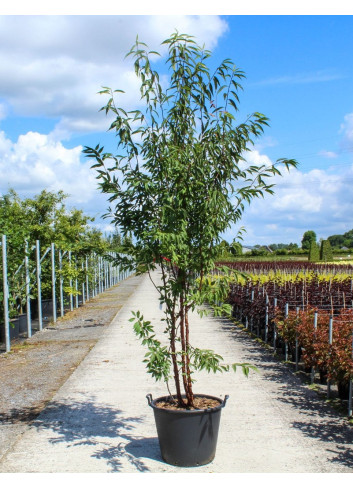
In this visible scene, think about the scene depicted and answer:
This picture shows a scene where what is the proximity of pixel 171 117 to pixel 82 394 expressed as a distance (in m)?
3.79

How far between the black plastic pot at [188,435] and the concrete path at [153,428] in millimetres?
84

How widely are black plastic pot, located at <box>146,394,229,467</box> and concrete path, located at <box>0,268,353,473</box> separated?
3.3 inches

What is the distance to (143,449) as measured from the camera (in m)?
4.85

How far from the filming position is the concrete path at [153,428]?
4.50 meters

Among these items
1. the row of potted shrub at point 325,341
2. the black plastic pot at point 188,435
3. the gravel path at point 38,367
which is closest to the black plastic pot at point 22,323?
the gravel path at point 38,367

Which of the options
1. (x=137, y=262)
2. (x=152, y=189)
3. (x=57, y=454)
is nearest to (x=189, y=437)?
(x=57, y=454)

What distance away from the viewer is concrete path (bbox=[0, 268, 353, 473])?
14.8ft

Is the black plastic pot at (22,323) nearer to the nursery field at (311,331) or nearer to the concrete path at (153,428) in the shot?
the concrete path at (153,428)

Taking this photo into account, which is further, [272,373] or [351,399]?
[272,373]

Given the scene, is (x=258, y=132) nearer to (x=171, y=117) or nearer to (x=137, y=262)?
(x=171, y=117)

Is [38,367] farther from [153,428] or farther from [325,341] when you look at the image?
[325,341]

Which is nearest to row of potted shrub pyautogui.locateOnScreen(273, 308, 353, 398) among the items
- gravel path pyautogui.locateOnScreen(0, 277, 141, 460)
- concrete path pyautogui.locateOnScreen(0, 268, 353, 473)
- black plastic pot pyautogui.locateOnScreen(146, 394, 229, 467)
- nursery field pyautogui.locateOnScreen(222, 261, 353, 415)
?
nursery field pyautogui.locateOnScreen(222, 261, 353, 415)

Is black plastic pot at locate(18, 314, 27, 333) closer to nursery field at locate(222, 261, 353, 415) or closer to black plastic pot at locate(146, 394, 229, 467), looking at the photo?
nursery field at locate(222, 261, 353, 415)

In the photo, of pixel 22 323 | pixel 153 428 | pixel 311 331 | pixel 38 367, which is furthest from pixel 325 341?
pixel 22 323
